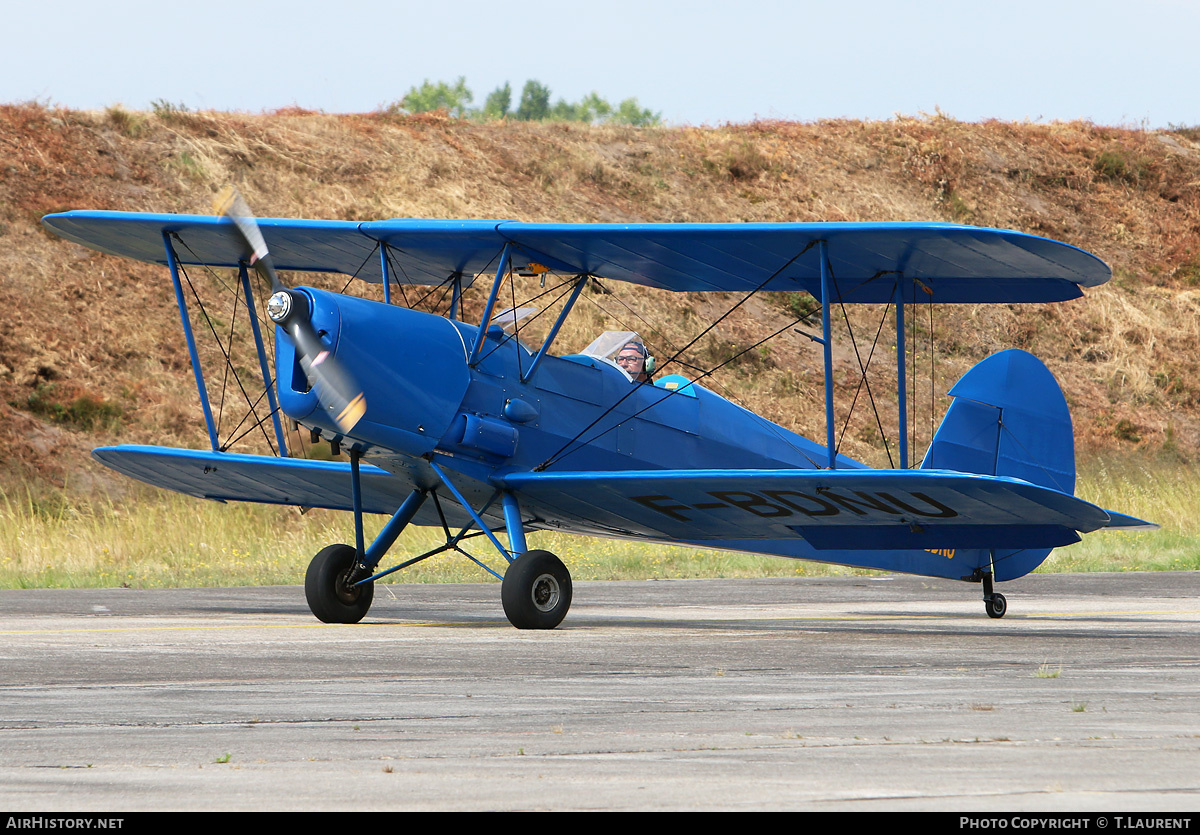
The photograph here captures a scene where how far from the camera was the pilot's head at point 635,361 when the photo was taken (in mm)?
11672

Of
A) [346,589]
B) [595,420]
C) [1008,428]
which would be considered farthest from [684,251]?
[346,589]

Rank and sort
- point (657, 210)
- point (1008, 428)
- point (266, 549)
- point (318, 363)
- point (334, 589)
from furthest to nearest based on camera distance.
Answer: point (657, 210) → point (266, 549) → point (1008, 428) → point (334, 589) → point (318, 363)

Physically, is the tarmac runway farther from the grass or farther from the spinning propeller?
the grass

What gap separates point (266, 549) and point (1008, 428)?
10871 mm

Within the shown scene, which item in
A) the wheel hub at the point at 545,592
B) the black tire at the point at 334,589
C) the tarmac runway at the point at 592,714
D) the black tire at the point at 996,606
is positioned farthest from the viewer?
the black tire at the point at 996,606

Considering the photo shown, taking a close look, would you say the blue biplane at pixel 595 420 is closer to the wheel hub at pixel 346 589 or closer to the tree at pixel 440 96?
the wheel hub at pixel 346 589

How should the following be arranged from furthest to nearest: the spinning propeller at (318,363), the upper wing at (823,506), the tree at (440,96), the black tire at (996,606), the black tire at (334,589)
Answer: the tree at (440,96)
the black tire at (996,606)
the black tire at (334,589)
the upper wing at (823,506)
the spinning propeller at (318,363)

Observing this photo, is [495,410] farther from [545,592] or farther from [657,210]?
[657,210]

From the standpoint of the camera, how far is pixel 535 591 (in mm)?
Answer: 9914

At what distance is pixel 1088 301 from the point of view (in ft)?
126

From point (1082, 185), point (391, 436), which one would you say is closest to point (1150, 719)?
point (391, 436)

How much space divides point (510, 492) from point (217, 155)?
25.6 m

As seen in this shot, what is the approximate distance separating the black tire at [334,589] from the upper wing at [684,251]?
251cm

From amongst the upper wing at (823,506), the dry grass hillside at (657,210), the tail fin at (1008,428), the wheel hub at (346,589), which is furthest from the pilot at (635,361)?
the dry grass hillside at (657,210)
